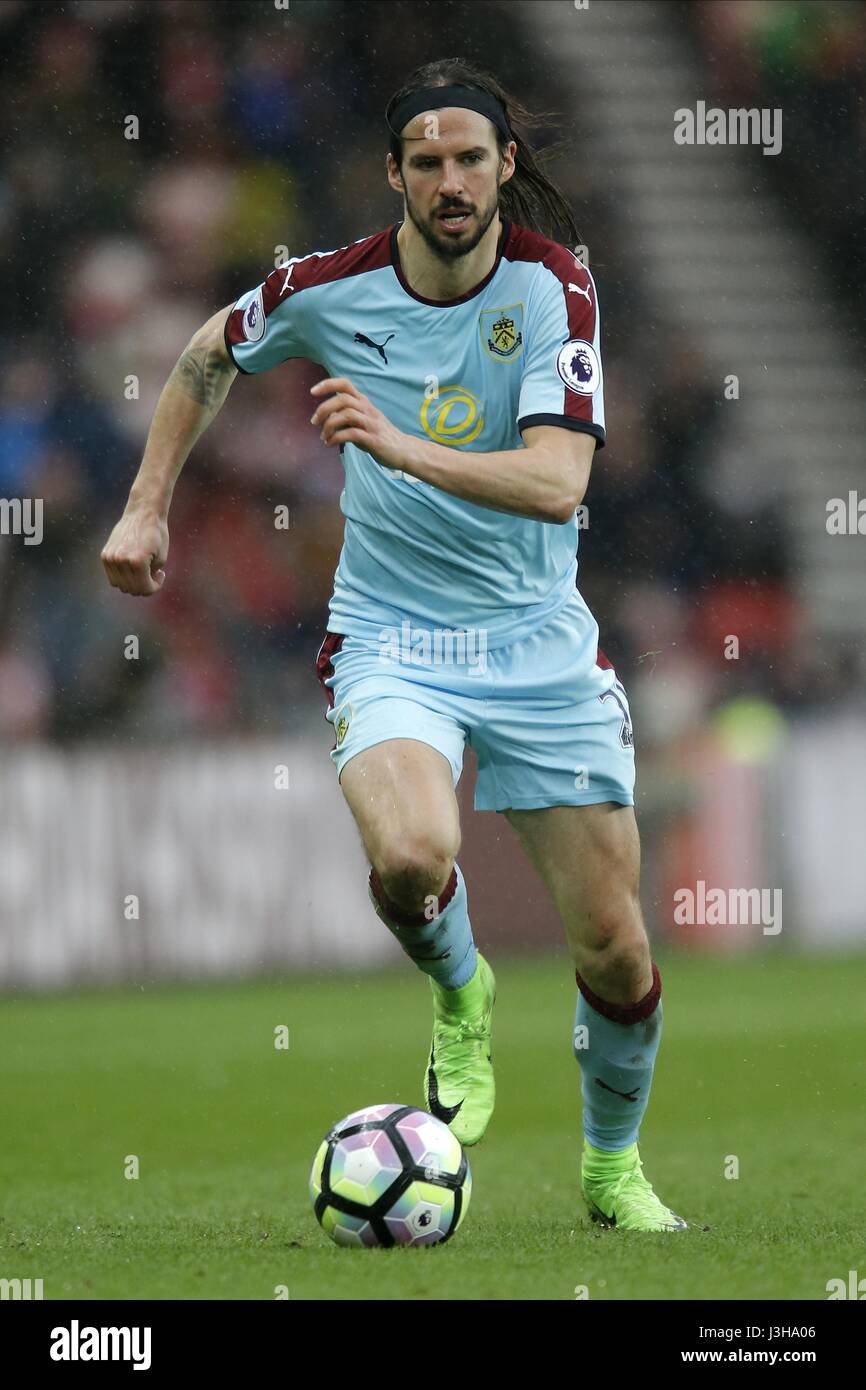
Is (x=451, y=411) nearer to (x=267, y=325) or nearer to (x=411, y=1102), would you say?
(x=267, y=325)

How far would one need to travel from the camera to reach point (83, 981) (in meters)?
9.63

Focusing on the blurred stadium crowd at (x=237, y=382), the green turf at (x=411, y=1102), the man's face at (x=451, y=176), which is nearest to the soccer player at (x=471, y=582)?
the man's face at (x=451, y=176)

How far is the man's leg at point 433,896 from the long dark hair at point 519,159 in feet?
4.41

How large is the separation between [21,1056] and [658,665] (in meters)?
4.27

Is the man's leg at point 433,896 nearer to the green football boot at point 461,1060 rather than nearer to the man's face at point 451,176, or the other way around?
the green football boot at point 461,1060

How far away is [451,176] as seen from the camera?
431 cm

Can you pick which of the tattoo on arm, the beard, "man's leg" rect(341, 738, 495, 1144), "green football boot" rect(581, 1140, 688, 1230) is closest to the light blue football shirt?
the beard

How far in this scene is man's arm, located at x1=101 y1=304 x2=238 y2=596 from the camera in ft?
14.5

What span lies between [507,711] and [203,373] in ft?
3.58

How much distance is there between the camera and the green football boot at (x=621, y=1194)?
14.4 ft

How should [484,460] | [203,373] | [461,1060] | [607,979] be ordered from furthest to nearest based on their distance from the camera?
[203,373] → [461,1060] → [607,979] → [484,460]

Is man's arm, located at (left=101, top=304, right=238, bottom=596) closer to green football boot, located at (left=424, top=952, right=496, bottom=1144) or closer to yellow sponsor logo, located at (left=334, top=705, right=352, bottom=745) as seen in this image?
yellow sponsor logo, located at (left=334, top=705, right=352, bottom=745)

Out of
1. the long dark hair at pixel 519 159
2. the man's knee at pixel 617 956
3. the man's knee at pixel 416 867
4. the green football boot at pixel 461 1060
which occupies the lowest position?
the green football boot at pixel 461 1060

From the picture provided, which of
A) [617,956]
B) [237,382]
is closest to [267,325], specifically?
[617,956]
